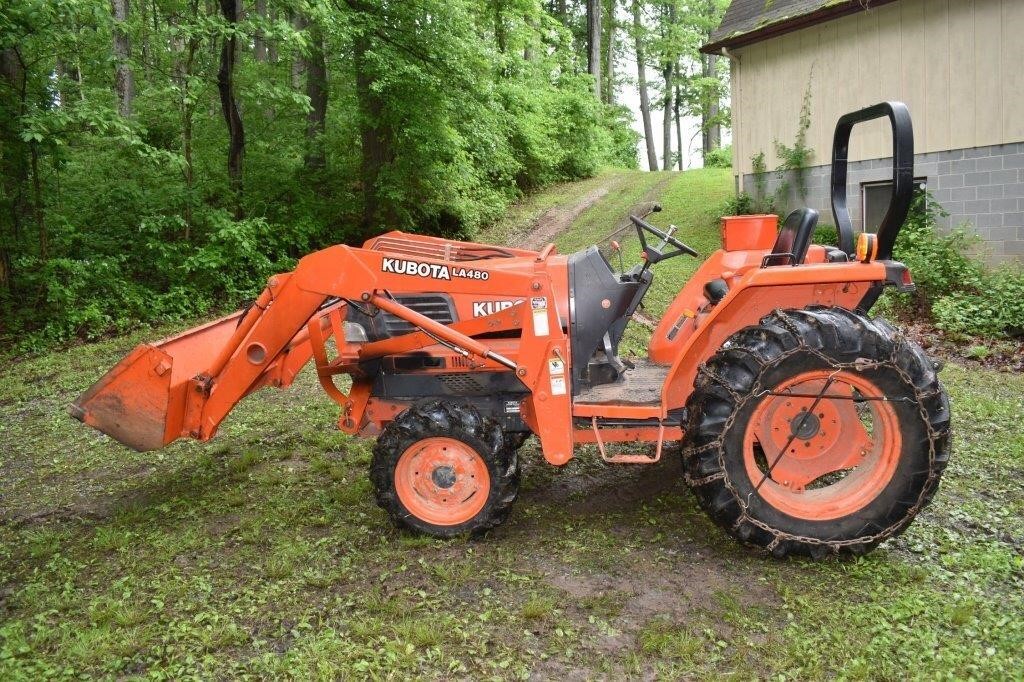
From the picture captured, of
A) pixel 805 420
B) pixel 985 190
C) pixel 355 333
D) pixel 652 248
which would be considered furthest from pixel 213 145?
pixel 985 190

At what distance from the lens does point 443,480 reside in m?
3.79

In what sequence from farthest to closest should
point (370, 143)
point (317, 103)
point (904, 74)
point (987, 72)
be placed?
point (317, 103) → point (370, 143) → point (904, 74) → point (987, 72)

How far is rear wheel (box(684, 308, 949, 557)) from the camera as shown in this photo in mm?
3283

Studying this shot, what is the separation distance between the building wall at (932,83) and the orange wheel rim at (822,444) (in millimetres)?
7131

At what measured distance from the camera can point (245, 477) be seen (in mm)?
4812

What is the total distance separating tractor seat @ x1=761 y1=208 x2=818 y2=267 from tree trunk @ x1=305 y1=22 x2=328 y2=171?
9224 millimetres

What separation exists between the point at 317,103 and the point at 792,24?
736cm

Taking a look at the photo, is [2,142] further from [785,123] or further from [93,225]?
[785,123]

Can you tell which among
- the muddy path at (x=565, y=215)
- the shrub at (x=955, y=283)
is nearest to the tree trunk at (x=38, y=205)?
the muddy path at (x=565, y=215)

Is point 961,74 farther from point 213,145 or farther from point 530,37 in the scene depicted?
point 213,145

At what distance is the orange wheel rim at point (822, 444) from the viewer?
336 centimetres

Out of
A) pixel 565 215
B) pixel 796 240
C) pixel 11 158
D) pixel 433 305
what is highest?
pixel 11 158

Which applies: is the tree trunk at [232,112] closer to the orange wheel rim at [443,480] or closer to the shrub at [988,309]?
the orange wheel rim at [443,480]

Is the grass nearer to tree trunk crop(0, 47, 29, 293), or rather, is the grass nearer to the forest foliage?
the forest foliage
